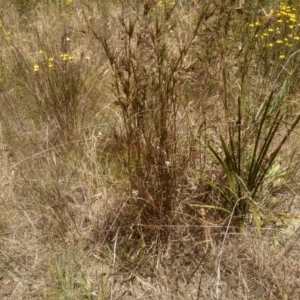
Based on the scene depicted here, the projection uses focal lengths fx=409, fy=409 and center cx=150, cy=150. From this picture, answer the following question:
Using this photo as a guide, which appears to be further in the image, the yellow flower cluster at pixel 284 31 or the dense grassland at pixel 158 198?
the yellow flower cluster at pixel 284 31

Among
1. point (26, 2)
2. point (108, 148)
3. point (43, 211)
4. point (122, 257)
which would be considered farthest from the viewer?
point (26, 2)

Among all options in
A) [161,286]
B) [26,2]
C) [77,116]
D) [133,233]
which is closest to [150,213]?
[133,233]

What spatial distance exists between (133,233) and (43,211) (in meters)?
0.47

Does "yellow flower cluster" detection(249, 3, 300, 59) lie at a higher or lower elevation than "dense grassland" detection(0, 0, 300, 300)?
higher

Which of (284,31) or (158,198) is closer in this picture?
(158,198)

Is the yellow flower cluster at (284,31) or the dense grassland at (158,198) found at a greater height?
the yellow flower cluster at (284,31)

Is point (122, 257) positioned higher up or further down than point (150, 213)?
further down

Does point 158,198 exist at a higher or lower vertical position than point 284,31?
lower

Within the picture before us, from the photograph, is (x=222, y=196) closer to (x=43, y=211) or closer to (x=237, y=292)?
(x=237, y=292)

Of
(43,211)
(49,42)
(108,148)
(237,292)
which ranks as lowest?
(237,292)

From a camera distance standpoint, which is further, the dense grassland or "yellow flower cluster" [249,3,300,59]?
"yellow flower cluster" [249,3,300,59]

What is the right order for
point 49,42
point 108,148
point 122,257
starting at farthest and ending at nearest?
point 49,42
point 108,148
point 122,257

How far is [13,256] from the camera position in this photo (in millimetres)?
1794

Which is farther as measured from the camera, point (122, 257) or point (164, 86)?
point (122, 257)
